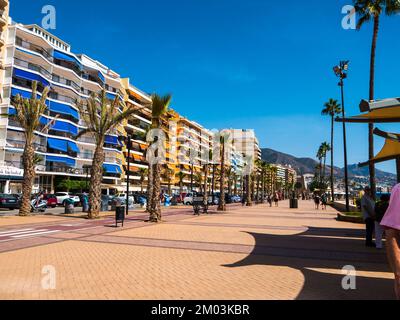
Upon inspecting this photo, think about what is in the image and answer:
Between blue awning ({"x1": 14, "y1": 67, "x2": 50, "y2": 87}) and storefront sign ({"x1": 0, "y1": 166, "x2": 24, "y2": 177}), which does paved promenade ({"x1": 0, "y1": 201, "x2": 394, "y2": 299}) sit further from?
blue awning ({"x1": 14, "y1": 67, "x2": 50, "y2": 87})

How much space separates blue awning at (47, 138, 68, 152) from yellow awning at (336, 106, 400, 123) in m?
51.3

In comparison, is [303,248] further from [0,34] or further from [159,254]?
[0,34]

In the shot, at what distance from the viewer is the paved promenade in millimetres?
5574

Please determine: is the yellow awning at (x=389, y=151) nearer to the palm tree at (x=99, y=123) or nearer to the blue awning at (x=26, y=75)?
the palm tree at (x=99, y=123)

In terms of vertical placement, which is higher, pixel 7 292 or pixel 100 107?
pixel 100 107

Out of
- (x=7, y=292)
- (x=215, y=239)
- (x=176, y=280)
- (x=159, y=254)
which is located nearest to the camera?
(x=7, y=292)

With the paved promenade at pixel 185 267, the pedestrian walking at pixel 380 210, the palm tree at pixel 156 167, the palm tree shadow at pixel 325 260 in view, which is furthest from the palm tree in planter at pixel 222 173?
the pedestrian walking at pixel 380 210

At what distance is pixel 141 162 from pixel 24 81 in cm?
3452

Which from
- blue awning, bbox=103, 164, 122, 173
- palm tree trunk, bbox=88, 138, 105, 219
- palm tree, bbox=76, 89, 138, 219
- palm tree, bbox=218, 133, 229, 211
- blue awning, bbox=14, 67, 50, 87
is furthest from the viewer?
blue awning, bbox=103, 164, 122, 173

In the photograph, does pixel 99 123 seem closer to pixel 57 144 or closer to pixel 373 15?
pixel 373 15

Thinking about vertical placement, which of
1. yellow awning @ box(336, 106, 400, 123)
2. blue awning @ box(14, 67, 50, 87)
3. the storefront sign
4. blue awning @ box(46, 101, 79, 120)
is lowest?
the storefront sign

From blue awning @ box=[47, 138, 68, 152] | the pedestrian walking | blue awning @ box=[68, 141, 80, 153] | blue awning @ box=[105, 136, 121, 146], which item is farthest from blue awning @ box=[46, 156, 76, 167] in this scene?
the pedestrian walking
